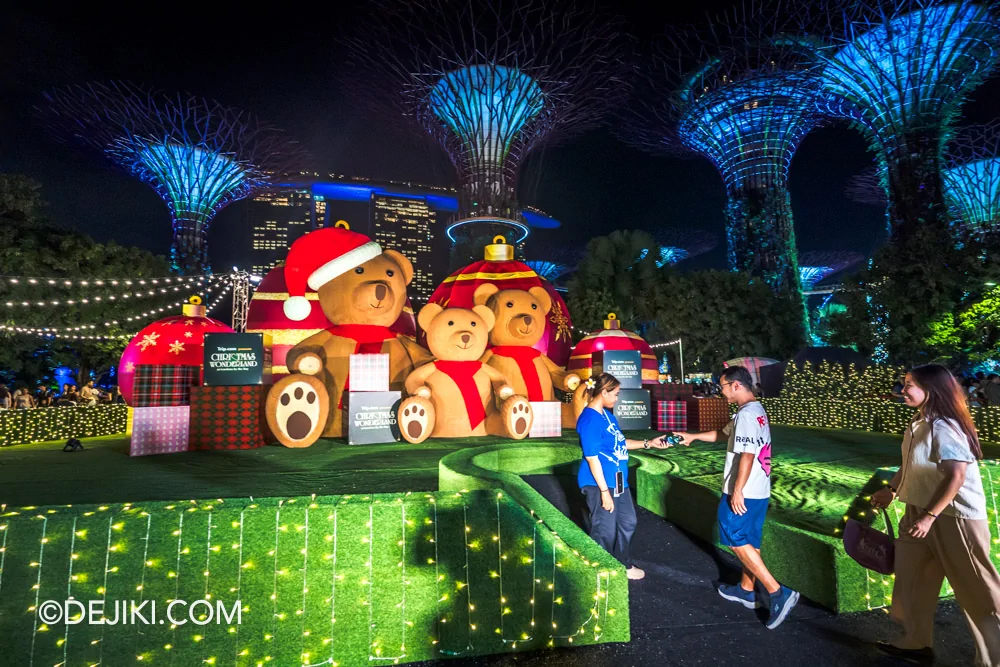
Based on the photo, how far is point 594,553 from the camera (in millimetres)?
2910

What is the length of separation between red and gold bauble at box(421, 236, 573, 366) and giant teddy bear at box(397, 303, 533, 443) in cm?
214

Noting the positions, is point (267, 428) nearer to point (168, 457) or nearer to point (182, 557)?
point (168, 457)

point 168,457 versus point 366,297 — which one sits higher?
point 366,297

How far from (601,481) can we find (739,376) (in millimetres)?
1129

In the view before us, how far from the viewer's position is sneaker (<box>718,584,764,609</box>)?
3379 millimetres

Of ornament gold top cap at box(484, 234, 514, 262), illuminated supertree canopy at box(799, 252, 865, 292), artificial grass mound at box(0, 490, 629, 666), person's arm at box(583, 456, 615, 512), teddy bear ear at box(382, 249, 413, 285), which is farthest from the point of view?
illuminated supertree canopy at box(799, 252, 865, 292)

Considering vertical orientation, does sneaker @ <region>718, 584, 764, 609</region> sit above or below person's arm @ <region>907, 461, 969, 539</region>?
below

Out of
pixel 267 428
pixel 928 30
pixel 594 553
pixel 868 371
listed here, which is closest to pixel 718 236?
A: pixel 928 30

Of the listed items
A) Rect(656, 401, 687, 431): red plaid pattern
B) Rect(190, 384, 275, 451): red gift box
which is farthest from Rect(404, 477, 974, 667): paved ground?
Rect(656, 401, 687, 431): red plaid pattern

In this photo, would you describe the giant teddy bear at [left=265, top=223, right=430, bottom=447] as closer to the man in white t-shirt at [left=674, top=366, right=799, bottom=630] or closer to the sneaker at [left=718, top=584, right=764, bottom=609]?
the sneaker at [left=718, top=584, right=764, bottom=609]

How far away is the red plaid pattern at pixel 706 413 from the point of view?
1196cm

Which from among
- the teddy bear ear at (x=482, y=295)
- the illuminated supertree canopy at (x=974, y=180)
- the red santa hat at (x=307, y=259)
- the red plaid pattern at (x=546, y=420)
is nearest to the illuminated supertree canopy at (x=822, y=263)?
the illuminated supertree canopy at (x=974, y=180)

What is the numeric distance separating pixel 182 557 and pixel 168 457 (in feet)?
23.3

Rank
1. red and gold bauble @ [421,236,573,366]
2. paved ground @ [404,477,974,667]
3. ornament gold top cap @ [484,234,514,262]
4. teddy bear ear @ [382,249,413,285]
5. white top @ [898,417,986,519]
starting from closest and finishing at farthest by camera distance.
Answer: white top @ [898,417,986,519]
paved ground @ [404,477,974,667]
teddy bear ear @ [382,249,413,285]
red and gold bauble @ [421,236,573,366]
ornament gold top cap @ [484,234,514,262]
